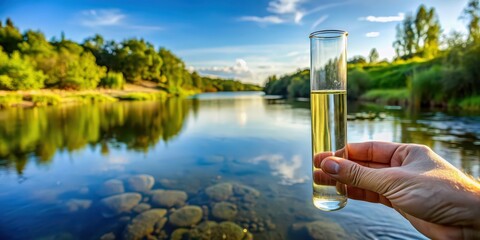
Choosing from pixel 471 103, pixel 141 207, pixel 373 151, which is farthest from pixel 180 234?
pixel 471 103

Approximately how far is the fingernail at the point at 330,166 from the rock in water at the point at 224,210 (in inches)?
142

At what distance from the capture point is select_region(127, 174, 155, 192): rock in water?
6.29 m

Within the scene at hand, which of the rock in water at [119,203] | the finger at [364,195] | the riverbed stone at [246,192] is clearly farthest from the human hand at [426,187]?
the rock in water at [119,203]

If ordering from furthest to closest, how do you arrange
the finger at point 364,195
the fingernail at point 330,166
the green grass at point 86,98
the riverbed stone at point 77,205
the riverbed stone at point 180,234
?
1. the green grass at point 86,98
2. the riverbed stone at point 77,205
3. the riverbed stone at point 180,234
4. the finger at point 364,195
5. the fingernail at point 330,166

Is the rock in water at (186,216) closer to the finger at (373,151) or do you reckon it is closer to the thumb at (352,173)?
the finger at (373,151)

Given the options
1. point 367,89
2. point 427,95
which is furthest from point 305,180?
point 367,89

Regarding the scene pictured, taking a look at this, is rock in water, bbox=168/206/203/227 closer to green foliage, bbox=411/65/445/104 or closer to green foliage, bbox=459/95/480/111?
green foliage, bbox=459/95/480/111

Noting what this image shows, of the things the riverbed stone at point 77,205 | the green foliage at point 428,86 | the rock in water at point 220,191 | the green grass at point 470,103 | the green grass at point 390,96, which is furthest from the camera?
the green grass at point 390,96

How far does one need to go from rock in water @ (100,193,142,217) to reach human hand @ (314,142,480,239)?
4.61 meters

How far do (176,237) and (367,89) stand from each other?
43845 mm

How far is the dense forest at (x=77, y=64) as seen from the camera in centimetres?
3903

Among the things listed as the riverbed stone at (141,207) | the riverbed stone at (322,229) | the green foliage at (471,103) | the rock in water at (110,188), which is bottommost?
the riverbed stone at (322,229)

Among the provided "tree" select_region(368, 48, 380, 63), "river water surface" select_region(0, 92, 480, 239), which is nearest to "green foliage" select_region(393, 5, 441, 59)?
"tree" select_region(368, 48, 380, 63)

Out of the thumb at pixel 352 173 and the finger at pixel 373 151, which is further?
the finger at pixel 373 151
